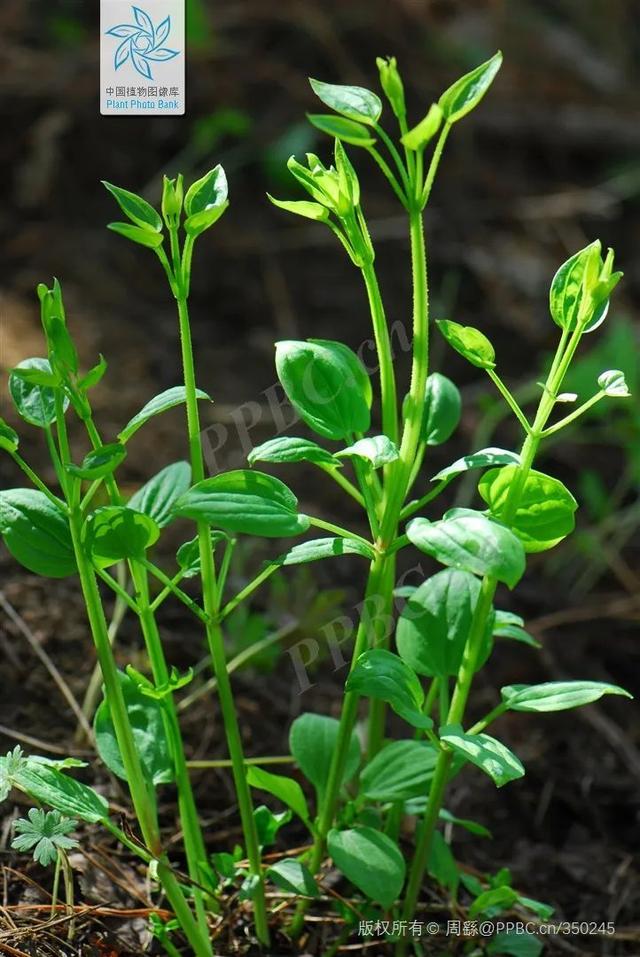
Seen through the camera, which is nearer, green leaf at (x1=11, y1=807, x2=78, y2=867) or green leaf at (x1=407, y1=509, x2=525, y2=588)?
green leaf at (x1=407, y1=509, x2=525, y2=588)

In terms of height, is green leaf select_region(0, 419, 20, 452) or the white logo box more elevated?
the white logo box

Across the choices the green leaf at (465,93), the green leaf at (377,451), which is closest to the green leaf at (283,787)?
the green leaf at (377,451)

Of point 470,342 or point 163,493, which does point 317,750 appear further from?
point 470,342

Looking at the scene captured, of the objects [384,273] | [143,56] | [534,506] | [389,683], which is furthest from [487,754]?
[384,273]

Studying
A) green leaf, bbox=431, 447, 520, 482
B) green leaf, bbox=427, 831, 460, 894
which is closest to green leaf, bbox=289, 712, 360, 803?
green leaf, bbox=427, 831, 460, 894

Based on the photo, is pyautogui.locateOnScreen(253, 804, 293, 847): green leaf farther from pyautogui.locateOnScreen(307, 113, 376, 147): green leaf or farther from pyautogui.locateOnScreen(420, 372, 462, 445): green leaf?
pyautogui.locateOnScreen(307, 113, 376, 147): green leaf

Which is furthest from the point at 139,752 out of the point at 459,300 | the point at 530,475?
the point at 459,300

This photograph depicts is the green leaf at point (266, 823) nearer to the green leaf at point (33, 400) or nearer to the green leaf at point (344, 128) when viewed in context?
the green leaf at point (33, 400)
